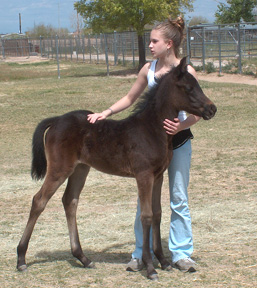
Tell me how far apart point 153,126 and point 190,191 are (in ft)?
9.70

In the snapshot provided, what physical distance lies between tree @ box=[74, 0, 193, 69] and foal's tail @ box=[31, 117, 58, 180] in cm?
2201

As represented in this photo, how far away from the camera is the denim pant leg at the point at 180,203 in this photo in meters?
4.26

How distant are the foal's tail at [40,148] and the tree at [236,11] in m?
38.9

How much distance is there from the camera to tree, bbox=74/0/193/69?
25859 mm

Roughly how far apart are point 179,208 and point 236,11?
1551 inches

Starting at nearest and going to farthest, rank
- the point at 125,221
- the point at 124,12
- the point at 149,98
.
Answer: the point at 149,98, the point at 125,221, the point at 124,12

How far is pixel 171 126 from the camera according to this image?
403cm

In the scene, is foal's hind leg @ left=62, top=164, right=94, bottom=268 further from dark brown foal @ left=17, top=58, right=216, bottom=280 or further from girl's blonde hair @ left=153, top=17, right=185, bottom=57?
girl's blonde hair @ left=153, top=17, right=185, bottom=57

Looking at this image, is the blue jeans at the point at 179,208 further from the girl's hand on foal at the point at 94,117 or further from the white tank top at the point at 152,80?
the girl's hand on foal at the point at 94,117

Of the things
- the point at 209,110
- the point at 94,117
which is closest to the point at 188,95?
the point at 209,110

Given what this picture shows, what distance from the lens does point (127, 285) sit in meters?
3.97

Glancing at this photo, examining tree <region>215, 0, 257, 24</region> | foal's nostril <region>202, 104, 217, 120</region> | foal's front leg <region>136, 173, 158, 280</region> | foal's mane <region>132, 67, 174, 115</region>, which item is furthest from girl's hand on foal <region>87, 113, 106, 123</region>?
tree <region>215, 0, 257, 24</region>

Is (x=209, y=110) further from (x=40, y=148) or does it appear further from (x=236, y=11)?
(x=236, y=11)

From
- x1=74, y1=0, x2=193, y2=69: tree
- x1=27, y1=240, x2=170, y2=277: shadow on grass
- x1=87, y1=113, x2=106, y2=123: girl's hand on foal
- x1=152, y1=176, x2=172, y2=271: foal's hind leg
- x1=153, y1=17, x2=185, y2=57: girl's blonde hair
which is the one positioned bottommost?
x1=27, y1=240, x2=170, y2=277: shadow on grass
